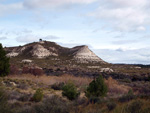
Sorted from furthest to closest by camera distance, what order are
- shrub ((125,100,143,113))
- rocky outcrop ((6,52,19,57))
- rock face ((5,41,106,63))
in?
rocky outcrop ((6,52,19,57))
rock face ((5,41,106,63))
shrub ((125,100,143,113))

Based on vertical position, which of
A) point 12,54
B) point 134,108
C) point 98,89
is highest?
point 12,54

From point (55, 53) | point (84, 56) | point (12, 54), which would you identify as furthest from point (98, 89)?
point (12, 54)

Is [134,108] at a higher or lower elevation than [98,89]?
higher

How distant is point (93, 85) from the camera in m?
15.8

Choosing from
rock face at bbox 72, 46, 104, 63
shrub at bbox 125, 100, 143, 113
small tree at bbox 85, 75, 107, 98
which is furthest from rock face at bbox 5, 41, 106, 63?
shrub at bbox 125, 100, 143, 113

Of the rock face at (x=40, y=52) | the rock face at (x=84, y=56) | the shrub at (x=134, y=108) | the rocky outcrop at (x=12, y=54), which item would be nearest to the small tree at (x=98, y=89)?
the shrub at (x=134, y=108)

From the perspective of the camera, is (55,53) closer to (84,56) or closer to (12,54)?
(84,56)

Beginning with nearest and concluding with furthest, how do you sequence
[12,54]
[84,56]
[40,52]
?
[84,56] → [40,52] → [12,54]

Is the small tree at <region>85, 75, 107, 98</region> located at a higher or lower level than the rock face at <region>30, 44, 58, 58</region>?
lower

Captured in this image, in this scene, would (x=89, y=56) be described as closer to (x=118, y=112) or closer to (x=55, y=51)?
(x=55, y=51)

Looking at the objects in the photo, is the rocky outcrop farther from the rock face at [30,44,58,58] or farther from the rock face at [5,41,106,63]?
the rock face at [30,44,58,58]

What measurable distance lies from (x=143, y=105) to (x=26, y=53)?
85751 millimetres

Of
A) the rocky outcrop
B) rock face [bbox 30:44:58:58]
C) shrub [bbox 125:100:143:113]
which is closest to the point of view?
shrub [bbox 125:100:143:113]

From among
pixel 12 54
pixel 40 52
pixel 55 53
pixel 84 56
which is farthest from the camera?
pixel 55 53
